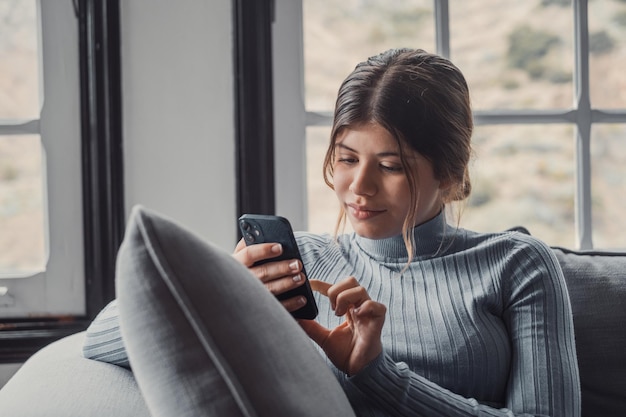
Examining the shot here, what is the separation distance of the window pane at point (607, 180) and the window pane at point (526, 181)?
7cm

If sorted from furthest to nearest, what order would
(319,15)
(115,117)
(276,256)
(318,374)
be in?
1. (319,15)
2. (115,117)
3. (276,256)
4. (318,374)

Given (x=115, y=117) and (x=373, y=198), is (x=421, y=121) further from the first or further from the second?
(x=115, y=117)

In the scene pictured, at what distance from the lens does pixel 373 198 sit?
3.73 feet

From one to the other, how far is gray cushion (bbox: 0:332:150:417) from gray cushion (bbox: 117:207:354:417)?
13.8 inches

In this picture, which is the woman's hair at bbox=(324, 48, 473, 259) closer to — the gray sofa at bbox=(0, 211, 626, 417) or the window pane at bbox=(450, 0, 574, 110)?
the gray sofa at bbox=(0, 211, 626, 417)

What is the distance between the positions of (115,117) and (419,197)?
815 millimetres

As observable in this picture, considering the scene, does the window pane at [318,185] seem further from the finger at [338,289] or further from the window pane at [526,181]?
the finger at [338,289]

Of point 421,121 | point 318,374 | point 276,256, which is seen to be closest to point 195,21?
point 421,121

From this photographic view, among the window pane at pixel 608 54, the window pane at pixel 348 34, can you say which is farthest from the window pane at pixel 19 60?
the window pane at pixel 608 54

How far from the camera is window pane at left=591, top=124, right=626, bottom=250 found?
1928 mm

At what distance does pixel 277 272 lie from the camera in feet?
3.26

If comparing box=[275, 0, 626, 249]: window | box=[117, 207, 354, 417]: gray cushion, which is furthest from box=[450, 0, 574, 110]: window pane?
box=[117, 207, 354, 417]: gray cushion

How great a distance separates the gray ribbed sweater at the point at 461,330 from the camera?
1.01m

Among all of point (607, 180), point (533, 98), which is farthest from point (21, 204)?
point (607, 180)
